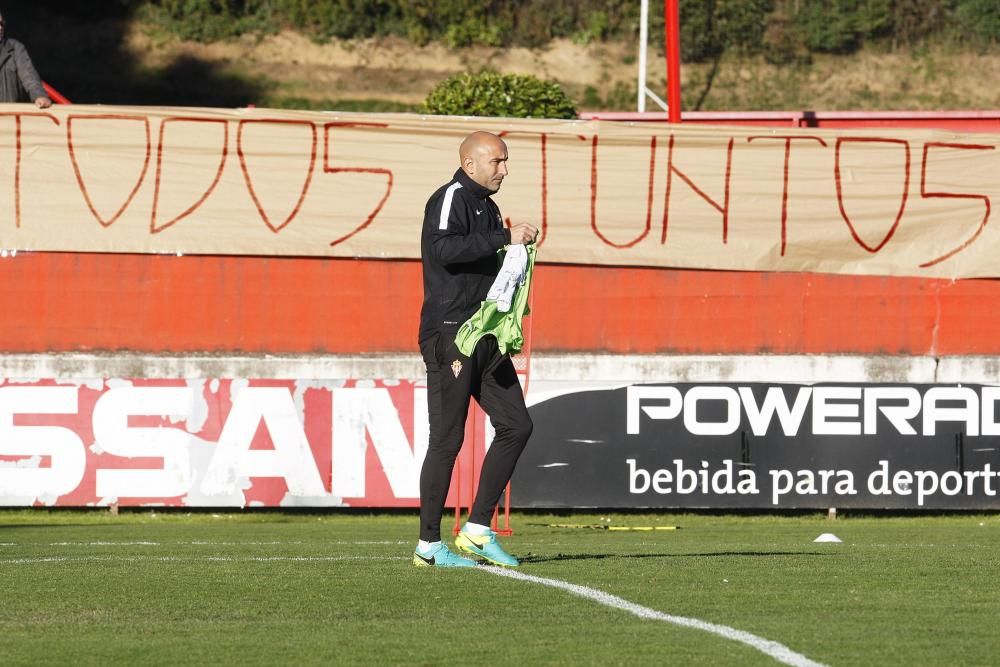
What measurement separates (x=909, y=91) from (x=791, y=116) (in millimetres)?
11919

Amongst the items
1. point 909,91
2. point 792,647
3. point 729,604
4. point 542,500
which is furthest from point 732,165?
point 909,91

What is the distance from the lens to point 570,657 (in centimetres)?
523

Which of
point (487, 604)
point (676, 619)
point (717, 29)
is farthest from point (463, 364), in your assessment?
point (717, 29)

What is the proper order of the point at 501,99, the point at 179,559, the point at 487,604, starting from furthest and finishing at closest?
the point at 501,99 < the point at 179,559 < the point at 487,604

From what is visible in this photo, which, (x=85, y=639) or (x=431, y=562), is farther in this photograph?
(x=431, y=562)

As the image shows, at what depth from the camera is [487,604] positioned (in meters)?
6.39

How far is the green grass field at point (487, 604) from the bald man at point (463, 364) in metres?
0.27

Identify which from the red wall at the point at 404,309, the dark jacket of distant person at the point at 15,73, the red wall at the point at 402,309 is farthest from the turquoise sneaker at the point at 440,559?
the dark jacket of distant person at the point at 15,73

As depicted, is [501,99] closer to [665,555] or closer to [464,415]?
[665,555]

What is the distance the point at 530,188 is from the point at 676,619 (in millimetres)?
9617

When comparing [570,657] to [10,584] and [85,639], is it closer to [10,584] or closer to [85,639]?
[85,639]

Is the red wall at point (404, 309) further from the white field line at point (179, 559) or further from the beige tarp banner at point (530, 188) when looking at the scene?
the white field line at point (179, 559)

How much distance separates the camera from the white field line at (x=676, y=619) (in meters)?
5.13

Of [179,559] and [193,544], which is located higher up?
[179,559]
